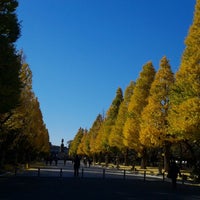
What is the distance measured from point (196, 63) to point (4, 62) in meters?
15.0

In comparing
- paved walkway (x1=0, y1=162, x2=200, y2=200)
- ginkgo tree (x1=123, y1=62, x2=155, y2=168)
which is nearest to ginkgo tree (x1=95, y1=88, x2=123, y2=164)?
ginkgo tree (x1=123, y1=62, x2=155, y2=168)

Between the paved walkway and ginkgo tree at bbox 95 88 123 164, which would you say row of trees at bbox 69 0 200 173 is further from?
the paved walkway

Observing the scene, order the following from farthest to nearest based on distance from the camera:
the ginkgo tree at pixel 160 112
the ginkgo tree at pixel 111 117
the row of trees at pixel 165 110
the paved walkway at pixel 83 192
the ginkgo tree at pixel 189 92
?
the ginkgo tree at pixel 111 117 < the ginkgo tree at pixel 160 112 < the row of trees at pixel 165 110 < the ginkgo tree at pixel 189 92 < the paved walkway at pixel 83 192

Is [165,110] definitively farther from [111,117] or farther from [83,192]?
[111,117]

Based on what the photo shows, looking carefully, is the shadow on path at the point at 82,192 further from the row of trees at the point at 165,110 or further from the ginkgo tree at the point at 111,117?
the ginkgo tree at the point at 111,117

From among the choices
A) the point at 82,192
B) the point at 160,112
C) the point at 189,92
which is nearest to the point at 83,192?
the point at 82,192

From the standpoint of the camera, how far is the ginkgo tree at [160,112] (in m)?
43.4

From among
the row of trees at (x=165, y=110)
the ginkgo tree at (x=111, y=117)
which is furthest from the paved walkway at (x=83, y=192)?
the ginkgo tree at (x=111, y=117)

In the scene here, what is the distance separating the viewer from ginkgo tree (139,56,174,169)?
1710 inches

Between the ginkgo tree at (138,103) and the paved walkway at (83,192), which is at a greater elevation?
the ginkgo tree at (138,103)

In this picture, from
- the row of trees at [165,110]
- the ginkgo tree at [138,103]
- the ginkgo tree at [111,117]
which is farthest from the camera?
the ginkgo tree at [111,117]

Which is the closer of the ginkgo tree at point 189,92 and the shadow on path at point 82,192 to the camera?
the shadow on path at point 82,192

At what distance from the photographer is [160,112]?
43.8 metres

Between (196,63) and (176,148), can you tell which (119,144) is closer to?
(176,148)
